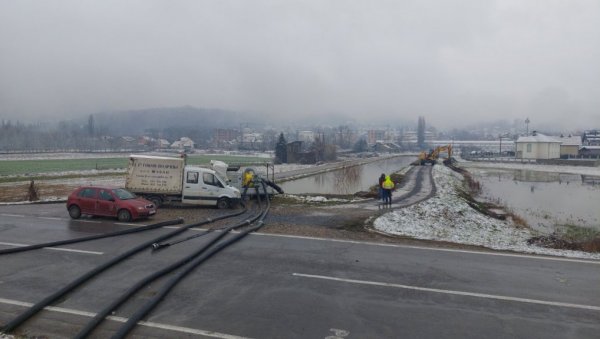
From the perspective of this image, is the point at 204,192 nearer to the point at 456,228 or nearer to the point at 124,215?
the point at 124,215

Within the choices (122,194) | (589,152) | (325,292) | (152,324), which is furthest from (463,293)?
(589,152)

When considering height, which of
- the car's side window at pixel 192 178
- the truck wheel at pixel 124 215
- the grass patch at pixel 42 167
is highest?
the car's side window at pixel 192 178

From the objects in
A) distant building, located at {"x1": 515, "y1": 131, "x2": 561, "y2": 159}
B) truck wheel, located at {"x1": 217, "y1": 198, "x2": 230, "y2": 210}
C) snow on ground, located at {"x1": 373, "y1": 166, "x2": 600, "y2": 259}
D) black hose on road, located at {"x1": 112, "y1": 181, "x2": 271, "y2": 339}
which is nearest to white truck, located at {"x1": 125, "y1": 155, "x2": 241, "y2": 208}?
truck wheel, located at {"x1": 217, "y1": 198, "x2": 230, "y2": 210}

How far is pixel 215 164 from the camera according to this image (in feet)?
86.5

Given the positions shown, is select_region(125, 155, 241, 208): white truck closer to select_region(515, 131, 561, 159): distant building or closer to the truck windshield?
the truck windshield

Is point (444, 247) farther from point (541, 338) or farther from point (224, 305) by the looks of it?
point (224, 305)

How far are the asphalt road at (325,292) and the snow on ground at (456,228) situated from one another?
1814 millimetres

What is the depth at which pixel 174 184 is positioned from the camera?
23.3 m

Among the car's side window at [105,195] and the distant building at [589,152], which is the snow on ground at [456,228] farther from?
the distant building at [589,152]

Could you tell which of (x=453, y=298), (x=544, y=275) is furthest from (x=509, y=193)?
(x=453, y=298)

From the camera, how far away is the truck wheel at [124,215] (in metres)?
19.0

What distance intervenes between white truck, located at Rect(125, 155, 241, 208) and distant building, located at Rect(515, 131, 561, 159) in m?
108

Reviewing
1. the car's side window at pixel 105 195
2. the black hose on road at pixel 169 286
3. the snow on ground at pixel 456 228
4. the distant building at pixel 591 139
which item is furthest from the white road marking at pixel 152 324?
the distant building at pixel 591 139

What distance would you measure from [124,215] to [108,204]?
893mm
